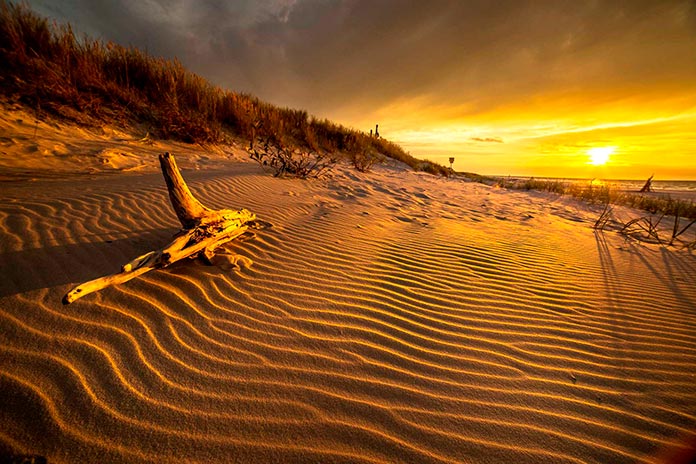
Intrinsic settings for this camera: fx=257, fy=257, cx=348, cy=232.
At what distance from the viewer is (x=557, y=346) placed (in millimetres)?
1773

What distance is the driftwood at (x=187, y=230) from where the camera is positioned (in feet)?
6.05

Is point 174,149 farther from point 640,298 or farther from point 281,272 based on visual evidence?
point 640,298

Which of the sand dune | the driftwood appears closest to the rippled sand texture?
the sand dune

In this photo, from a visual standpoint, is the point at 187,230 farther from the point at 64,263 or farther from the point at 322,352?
the point at 322,352

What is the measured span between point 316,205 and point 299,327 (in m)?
2.97

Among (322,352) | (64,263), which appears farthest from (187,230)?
(322,352)

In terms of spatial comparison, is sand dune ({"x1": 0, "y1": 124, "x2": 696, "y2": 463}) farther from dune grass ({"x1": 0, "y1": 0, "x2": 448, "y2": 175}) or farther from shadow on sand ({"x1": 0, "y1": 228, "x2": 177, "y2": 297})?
dune grass ({"x1": 0, "y1": 0, "x2": 448, "y2": 175})

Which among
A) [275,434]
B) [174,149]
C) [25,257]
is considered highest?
[174,149]

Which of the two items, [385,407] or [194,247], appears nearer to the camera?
[385,407]

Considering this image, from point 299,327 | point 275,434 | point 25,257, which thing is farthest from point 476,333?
point 25,257

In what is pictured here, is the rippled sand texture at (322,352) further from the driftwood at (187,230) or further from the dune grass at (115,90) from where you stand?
the dune grass at (115,90)

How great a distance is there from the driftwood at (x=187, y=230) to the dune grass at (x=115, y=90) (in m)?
4.25

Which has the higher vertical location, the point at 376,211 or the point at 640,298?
the point at 376,211

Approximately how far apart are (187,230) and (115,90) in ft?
24.5
